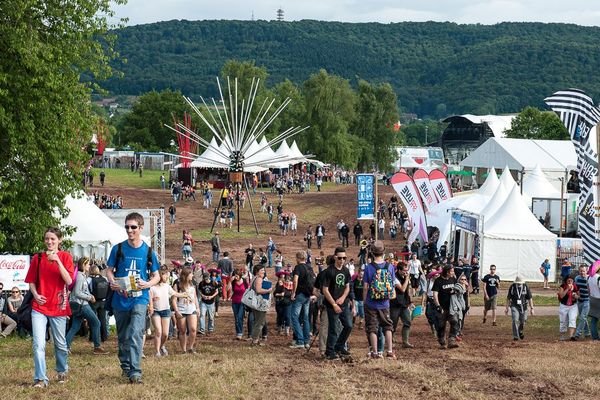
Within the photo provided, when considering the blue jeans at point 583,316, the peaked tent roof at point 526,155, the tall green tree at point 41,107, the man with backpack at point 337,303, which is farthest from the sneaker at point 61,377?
the peaked tent roof at point 526,155

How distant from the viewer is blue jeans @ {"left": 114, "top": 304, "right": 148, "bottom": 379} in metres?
10.1

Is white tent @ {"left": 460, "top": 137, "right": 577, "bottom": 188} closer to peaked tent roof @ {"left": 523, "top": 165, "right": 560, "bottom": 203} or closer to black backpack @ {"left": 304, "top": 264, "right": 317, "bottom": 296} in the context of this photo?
peaked tent roof @ {"left": 523, "top": 165, "right": 560, "bottom": 203}

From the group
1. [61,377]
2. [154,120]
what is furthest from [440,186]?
[154,120]

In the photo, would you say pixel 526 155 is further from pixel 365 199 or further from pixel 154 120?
pixel 154 120

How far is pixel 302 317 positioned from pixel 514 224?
22.0m

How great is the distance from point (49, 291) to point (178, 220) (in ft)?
151

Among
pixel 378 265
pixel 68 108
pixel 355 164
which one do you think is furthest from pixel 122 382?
pixel 355 164

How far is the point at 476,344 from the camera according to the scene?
16.8 metres

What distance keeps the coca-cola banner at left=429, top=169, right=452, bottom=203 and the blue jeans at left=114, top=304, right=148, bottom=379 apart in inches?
1340

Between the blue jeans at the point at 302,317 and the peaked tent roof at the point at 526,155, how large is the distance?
189 ft

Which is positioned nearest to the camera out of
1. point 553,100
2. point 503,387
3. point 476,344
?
point 503,387

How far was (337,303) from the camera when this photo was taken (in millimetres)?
13000

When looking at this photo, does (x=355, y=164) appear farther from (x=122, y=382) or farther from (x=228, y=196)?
(x=122, y=382)

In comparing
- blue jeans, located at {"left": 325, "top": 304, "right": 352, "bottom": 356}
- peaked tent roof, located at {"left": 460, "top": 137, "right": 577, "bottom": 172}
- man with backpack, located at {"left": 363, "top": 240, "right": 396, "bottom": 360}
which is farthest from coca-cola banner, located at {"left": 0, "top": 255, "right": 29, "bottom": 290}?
peaked tent roof, located at {"left": 460, "top": 137, "right": 577, "bottom": 172}
